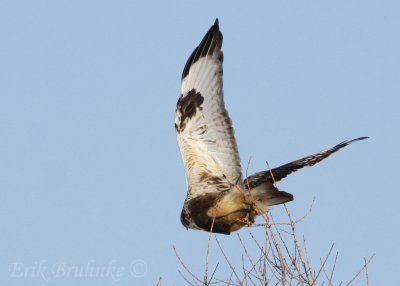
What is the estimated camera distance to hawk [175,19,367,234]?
8.48m

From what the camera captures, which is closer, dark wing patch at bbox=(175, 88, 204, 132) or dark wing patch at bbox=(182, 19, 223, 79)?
dark wing patch at bbox=(175, 88, 204, 132)

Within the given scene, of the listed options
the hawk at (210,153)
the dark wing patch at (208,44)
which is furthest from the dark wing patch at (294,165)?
the dark wing patch at (208,44)

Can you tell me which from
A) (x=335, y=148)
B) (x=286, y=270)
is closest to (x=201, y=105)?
(x=335, y=148)

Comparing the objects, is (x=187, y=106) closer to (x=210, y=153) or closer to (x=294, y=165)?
(x=210, y=153)

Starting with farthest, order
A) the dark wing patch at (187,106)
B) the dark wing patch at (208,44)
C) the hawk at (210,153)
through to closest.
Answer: the dark wing patch at (208,44), the dark wing patch at (187,106), the hawk at (210,153)

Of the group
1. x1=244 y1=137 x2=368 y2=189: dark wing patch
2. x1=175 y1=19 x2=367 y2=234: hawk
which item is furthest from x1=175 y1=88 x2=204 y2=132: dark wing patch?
x1=244 y1=137 x2=368 y2=189: dark wing patch

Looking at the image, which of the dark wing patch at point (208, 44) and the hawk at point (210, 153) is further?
the dark wing patch at point (208, 44)

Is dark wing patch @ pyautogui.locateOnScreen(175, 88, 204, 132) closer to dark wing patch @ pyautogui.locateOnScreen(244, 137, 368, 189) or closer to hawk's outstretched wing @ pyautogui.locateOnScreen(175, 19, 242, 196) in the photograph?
hawk's outstretched wing @ pyautogui.locateOnScreen(175, 19, 242, 196)

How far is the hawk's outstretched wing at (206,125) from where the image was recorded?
855 cm

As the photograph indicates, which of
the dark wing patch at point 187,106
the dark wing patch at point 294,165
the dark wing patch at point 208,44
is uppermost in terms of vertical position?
the dark wing patch at point 208,44

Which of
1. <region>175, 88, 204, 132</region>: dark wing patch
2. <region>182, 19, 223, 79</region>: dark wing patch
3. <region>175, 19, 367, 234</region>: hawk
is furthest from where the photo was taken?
<region>182, 19, 223, 79</region>: dark wing patch

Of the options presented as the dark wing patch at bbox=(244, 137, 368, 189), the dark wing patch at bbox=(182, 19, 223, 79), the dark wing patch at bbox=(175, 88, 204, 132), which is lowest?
the dark wing patch at bbox=(244, 137, 368, 189)

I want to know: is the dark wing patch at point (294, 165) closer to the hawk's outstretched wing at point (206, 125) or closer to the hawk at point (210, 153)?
the hawk at point (210, 153)

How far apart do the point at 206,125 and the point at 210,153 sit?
0.94 feet
